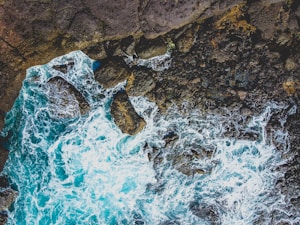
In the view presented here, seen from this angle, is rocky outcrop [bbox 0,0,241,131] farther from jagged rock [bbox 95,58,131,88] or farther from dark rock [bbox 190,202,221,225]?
dark rock [bbox 190,202,221,225]

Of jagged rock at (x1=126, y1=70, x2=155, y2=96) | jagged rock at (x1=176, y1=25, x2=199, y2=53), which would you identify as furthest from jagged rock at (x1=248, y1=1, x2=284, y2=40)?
jagged rock at (x1=126, y1=70, x2=155, y2=96)

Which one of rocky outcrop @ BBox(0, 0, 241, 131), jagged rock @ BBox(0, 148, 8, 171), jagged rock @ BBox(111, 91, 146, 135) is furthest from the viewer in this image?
jagged rock @ BBox(0, 148, 8, 171)

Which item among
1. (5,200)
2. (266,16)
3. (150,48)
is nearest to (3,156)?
(5,200)

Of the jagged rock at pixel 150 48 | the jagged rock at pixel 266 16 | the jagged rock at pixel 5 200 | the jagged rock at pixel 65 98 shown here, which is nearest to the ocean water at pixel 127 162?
the jagged rock at pixel 65 98

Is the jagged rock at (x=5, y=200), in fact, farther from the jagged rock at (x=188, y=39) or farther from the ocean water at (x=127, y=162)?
the jagged rock at (x=188, y=39)

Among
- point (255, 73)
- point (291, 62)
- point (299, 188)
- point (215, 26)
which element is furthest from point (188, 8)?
point (299, 188)
